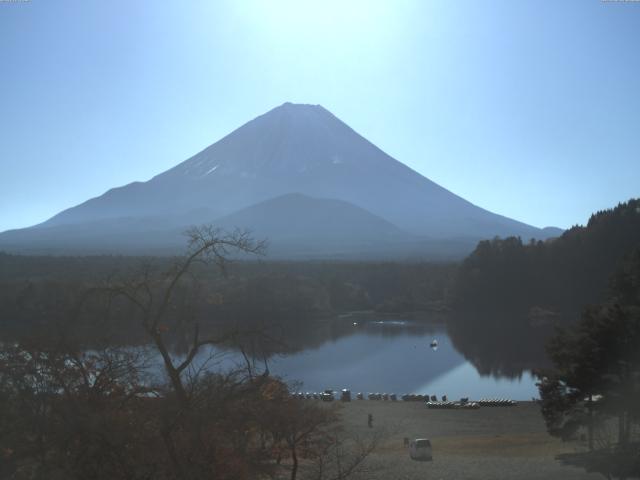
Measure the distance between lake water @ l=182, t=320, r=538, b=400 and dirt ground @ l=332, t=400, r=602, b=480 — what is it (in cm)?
226

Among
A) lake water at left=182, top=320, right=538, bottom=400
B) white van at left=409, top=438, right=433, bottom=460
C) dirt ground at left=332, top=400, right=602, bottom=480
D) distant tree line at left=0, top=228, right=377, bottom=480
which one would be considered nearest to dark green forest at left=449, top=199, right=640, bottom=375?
lake water at left=182, top=320, right=538, bottom=400

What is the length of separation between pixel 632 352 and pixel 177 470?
631cm

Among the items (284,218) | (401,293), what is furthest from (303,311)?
(284,218)

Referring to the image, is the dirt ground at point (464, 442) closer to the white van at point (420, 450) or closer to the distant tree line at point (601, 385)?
the white van at point (420, 450)

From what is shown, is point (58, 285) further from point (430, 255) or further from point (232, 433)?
point (430, 255)

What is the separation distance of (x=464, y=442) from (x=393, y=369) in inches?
410

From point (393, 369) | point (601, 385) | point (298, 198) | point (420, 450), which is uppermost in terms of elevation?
point (298, 198)

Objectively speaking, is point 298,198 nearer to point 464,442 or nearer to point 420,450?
point 464,442

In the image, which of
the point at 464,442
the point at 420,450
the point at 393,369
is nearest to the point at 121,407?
the point at 420,450

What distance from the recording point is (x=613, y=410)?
7832 millimetres

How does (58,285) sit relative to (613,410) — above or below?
above

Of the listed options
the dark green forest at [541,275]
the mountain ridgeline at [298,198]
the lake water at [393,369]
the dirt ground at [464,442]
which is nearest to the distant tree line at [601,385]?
the dirt ground at [464,442]

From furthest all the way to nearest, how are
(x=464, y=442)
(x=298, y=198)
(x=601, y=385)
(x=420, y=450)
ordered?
(x=298, y=198)
(x=464, y=442)
(x=420, y=450)
(x=601, y=385)

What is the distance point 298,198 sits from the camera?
317ft
